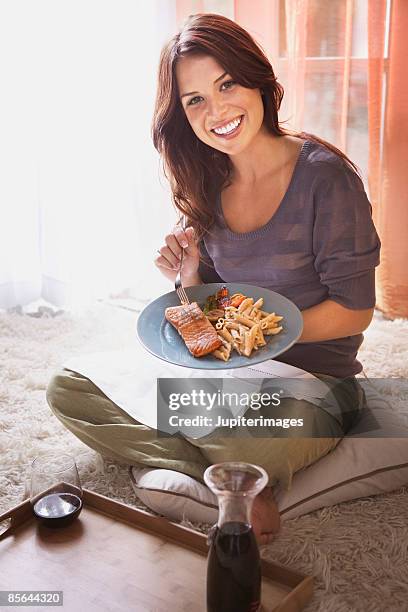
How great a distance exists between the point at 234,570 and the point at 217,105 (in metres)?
0.73

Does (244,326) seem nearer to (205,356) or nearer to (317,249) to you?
(205,356)

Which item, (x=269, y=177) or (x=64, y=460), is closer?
(x=64, y=460)

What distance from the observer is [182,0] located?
7.15 ft

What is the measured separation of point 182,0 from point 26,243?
0.81 metres

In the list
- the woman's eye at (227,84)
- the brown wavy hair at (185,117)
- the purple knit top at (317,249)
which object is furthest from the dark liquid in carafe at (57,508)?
the woman's eye at (227,84)

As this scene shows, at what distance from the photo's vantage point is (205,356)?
3.89ft

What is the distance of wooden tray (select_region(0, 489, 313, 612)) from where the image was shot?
1002 millimetres

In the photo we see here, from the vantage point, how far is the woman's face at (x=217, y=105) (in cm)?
129

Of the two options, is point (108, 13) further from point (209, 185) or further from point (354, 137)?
point (209, 185)

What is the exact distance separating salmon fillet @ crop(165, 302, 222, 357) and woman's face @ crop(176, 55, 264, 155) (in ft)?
0.91

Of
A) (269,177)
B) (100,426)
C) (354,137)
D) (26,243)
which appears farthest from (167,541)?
(26,243)

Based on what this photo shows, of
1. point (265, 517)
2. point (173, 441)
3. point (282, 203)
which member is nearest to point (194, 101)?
point (282, 203)

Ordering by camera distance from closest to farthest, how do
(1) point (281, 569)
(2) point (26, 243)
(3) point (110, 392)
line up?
(1) point (281, 569) → (3) point (110, 392) → (2) point (26, 243)

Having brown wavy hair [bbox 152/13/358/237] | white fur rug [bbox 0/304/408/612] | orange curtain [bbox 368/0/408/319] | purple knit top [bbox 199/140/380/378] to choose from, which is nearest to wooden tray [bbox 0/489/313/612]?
white fur rug [bbox 0/304/408/612]
